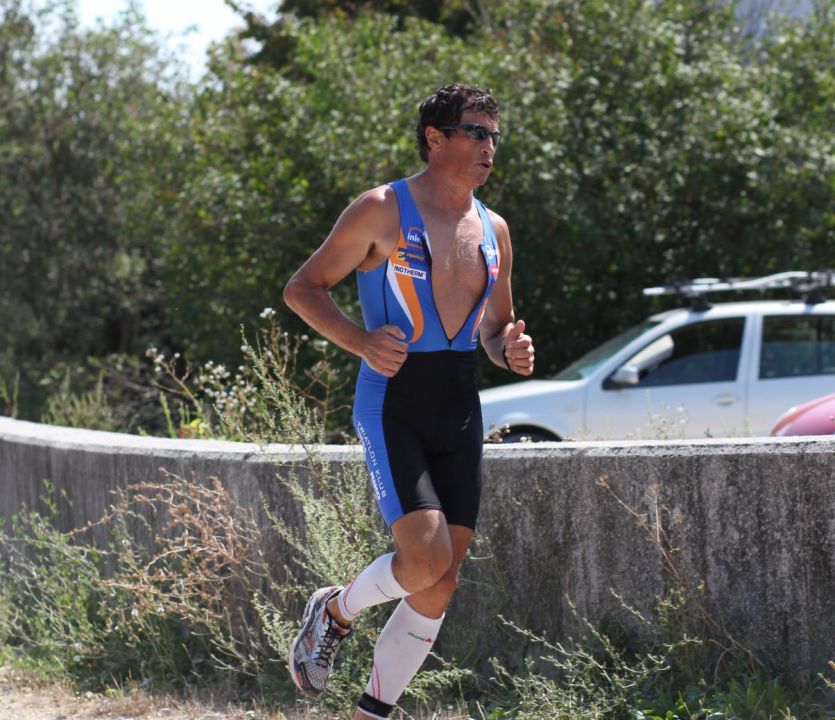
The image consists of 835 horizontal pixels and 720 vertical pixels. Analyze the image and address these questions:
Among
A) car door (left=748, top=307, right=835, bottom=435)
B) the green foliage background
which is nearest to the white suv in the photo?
car door (left=748, top=307, right=835, bottom=435)

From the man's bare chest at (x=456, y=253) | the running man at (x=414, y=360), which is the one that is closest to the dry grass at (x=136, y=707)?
the running man at (x=414, y=360)

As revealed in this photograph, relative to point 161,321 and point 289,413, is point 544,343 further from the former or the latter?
point 289,413

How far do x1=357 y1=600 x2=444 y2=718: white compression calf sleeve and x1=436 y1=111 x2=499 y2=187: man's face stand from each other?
1.38 metres

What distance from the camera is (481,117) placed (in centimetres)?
428

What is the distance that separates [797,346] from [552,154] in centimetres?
347

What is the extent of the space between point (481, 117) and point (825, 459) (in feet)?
5.30

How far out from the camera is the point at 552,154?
13.1 meters

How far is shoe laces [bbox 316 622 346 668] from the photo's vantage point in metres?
4.34

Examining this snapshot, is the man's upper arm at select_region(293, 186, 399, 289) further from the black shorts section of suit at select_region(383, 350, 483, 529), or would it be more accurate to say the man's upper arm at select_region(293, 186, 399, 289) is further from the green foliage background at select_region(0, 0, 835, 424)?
the green foliage background at select_region(0, 0, 835, 424)

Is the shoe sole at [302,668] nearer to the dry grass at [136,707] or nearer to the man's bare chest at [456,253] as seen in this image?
the dry grass at [136,707]

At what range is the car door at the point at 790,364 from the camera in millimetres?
10461

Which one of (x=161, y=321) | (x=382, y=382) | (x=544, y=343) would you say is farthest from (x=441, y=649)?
(x=161, y=321)

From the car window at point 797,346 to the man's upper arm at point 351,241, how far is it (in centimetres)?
706

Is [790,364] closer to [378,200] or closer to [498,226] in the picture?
[498,226]
